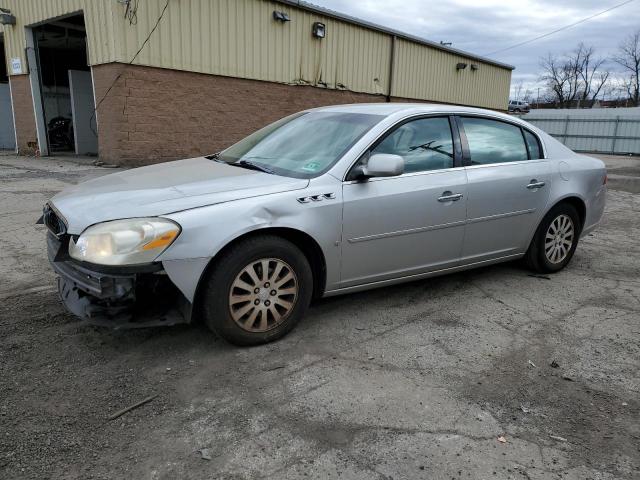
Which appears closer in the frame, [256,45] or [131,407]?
[131,407]

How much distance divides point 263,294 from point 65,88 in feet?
55.7

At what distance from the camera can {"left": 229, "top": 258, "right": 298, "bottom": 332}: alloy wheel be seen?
127 inches

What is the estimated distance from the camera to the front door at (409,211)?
12.0ft

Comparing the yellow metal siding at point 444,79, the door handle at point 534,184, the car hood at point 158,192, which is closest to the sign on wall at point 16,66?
the yellow metal siding at point 444,79

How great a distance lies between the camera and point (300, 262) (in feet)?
11.2

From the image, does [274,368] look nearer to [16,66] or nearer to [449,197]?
[449,197]

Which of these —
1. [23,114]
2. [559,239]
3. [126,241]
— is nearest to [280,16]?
[23,114]

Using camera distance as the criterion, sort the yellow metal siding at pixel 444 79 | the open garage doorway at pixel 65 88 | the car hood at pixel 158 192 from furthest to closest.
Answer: the yellow metal siding at pixel 444 79, the open garage doorway at pixel 65 88, the car hood at pixel 158 192

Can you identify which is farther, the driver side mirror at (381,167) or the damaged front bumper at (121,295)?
the driver side mirror at (381,167)

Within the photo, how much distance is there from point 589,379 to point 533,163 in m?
2.28

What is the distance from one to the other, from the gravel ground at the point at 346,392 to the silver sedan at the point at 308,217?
34cm

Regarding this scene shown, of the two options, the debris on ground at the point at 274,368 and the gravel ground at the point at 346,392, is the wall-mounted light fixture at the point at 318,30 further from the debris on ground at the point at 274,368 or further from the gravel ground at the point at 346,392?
the debris on ground at the point at 274,368

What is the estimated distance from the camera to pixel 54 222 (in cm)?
340

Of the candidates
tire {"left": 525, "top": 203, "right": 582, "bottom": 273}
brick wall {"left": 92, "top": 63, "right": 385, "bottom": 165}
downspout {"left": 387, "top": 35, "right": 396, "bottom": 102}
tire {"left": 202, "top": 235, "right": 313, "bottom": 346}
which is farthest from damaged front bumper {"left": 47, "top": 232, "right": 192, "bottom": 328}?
downspout {"left": 387, "top": 35, "right": 396, "bottom": 102}
